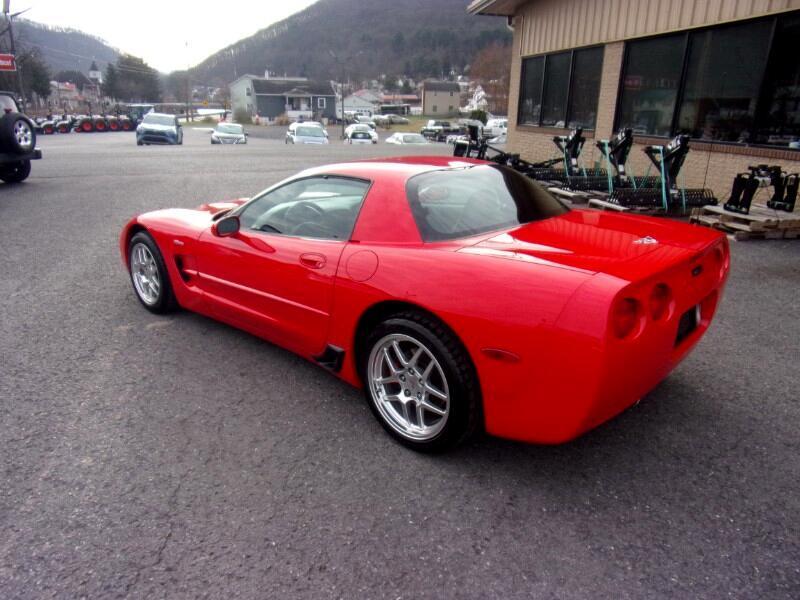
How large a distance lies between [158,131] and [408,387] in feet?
89.5

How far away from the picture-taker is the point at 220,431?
2725 mm

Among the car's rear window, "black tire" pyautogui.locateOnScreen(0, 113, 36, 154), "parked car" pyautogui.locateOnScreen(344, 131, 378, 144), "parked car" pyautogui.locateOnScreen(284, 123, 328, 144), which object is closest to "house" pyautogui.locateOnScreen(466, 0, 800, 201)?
the car's rear window

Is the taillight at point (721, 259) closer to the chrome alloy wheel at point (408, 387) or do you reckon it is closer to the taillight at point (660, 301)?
the taillight at point (660, 301)

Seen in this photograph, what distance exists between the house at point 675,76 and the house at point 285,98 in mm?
75758

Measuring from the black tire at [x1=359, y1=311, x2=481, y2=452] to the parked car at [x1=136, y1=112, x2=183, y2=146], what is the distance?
26945mm

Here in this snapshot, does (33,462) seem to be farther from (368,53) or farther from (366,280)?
(368,53)

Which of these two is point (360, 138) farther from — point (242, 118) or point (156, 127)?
point (242, 118)

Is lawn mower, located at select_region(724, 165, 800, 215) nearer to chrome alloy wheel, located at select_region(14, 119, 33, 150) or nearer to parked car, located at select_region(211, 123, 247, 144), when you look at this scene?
chrome alloy wheel, located at select_region(14, 119, 33, 150)

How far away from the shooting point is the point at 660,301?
222cm

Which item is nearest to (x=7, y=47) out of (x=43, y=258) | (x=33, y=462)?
(x=43, y=258)

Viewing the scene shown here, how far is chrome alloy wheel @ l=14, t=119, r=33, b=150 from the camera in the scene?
10.0m

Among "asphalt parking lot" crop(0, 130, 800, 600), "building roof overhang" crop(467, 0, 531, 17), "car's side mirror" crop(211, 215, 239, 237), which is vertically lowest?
"asphalt parking lot" crop(0, 130, 800, 600)

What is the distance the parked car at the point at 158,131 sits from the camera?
84.0 ft

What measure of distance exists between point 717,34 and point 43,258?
32.5ft
